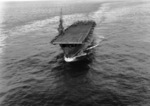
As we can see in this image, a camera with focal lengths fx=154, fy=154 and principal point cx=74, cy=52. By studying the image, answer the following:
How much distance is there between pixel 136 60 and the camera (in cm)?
4697

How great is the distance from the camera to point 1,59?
168 ft

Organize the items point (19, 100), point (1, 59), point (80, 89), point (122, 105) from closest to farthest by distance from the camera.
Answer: point (122, 105)
point (19, 100)
point (80, 89)
point (1, 59)

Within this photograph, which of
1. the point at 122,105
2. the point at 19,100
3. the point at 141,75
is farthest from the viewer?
the point at 141,75

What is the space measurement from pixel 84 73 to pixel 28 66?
17078mm

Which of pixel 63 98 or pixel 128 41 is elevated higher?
pixel 128 41

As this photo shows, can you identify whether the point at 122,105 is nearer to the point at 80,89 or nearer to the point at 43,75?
the point at 80,89

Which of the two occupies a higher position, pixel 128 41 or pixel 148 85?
pixel 128 41

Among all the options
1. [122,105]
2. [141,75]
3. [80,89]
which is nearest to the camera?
[122,105]

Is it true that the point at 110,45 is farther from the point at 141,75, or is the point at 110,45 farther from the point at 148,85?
the point at 148,85

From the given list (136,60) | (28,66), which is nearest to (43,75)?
(28,66)

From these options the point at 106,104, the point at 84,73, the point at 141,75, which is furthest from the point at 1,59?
the point at 141,75

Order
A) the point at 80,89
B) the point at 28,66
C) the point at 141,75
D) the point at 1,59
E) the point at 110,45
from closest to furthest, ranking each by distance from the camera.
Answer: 1. the point at 80,89
2. the point at 141,75
3. the point at 28,66
4. the point at 1,59
5. the point at 110,45

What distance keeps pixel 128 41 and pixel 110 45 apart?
844cm

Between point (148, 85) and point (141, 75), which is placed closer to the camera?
point (148, 85)
